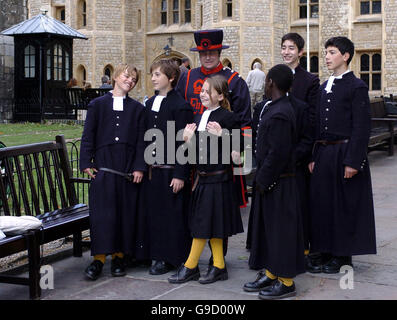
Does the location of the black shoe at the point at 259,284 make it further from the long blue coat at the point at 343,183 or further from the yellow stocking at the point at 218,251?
the long blue coat at the point at 343,183

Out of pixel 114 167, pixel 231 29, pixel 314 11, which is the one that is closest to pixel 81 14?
pixel 231 29

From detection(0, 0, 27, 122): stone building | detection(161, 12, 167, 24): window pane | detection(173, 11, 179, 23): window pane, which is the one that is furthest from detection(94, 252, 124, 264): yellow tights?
detection(161, 12, 167, 24): window pane

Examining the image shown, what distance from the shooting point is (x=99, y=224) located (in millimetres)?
4828

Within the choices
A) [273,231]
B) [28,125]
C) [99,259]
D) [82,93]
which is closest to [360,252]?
[273,231]

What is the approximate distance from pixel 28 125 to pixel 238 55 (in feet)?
36.1

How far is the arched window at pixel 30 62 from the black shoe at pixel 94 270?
1784 cm

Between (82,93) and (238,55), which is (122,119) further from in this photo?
(238,55)

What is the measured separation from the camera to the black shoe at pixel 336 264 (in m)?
4.89

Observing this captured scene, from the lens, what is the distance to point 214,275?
184 inches

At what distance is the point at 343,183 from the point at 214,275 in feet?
4.04

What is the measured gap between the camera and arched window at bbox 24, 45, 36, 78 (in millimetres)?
21672

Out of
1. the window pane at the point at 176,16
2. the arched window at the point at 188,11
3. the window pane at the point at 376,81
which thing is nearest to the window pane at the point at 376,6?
the window pane at the point at 376,81

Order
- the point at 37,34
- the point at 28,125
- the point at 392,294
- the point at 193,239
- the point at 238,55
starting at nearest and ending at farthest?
the point at 392,294
the point at 193,239
the point at 28,125
the point at 37,34
the point at 238,55

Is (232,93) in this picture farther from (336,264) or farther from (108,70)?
(108,70)
